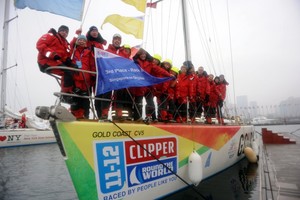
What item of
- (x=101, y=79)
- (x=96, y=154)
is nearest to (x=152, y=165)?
(x=96, y=154)

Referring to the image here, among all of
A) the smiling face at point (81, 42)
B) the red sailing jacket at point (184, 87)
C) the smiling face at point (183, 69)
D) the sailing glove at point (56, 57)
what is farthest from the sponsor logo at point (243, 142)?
the sailing glove at point (56, 57)

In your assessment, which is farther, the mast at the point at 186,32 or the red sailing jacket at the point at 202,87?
the mast at the point at 186,32

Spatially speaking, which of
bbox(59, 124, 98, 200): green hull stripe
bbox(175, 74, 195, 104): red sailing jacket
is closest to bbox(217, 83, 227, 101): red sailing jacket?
bbox(175, 74, 195, 104): red sailing jacket

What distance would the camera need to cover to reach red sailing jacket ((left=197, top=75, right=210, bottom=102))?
7.20 m

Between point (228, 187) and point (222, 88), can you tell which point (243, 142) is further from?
point (228, 187)

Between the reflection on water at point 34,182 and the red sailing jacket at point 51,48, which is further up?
the red sailing jacket at point 51,48

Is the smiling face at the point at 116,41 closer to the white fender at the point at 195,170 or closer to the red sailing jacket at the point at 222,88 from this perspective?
the white fender at the point at 195,170

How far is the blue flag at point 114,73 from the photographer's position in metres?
3.83

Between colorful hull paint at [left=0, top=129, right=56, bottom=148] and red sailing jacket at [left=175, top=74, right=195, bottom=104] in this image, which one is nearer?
red sailing jacket at [left=175, top=74, right=195, bottom=104]

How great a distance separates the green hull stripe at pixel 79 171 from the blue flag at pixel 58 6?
210 centimetres

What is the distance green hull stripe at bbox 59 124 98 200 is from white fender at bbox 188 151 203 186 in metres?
2.27

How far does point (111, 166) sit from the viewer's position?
3801 mm

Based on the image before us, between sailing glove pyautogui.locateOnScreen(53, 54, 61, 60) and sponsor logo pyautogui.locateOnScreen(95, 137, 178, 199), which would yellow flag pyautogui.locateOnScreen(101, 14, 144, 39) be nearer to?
sailing glove pyautogui.locateOnScreen(53, 54, 61, 60)

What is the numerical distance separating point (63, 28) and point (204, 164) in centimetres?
444
